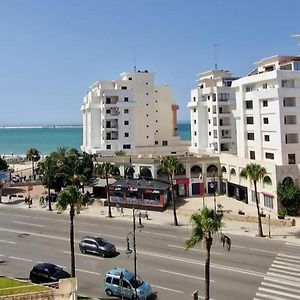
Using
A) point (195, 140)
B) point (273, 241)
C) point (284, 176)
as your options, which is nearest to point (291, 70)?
point (284, 176)

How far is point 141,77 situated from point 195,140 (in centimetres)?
2022

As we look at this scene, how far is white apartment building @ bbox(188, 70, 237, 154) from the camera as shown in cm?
7756

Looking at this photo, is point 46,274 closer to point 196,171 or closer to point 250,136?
point 196,171

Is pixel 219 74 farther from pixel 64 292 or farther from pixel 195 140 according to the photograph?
pixel 64 292

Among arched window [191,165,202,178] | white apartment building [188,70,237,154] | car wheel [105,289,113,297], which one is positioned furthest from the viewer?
white apartment building [188,70,237,154]

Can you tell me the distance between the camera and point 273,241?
Answer: 4238cm

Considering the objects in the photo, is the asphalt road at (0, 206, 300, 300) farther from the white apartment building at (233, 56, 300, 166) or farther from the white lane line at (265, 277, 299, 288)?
the white apartment building at (233, 56, 300, 166)

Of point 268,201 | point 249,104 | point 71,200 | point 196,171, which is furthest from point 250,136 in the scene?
point 71,200

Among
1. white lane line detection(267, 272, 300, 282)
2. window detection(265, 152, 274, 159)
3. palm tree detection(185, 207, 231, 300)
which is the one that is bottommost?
white lane line detection(267, 272, 300, 282)

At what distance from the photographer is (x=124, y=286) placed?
92.8 feet

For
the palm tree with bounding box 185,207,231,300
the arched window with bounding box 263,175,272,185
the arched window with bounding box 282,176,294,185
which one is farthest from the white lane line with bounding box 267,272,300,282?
the arched window with bounding box 263,175,272,185

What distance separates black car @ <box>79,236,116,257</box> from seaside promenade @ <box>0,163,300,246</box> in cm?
1379

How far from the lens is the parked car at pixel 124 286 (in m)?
27.7

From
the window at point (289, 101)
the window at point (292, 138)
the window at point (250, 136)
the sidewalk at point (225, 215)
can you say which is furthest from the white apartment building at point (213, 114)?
the window at point (292, 138)
